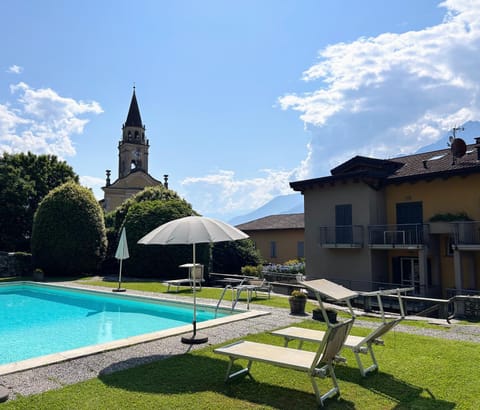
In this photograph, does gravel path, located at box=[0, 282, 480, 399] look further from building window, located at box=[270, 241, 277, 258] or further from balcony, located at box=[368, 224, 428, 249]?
building window, located at box=[270, 241, 277, 258]

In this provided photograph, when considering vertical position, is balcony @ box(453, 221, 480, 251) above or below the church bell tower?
below

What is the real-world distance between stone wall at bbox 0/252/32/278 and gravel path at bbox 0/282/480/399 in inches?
851

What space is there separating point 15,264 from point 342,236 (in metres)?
21.0

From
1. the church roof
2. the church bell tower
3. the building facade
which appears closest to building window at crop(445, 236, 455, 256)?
the building facade

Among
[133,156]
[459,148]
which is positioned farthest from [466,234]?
[133,156]

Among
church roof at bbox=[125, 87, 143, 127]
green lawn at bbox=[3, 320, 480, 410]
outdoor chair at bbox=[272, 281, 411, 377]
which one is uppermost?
church roof at bbox=[125, 87, 143, 127]

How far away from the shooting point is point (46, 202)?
994 inches

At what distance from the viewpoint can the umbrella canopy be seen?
22.9 ft

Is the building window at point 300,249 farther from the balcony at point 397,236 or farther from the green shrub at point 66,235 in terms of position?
the green shrub at point 66,235

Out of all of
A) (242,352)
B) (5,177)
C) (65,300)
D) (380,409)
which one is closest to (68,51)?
(65,300)

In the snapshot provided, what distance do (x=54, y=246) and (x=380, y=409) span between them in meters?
24.3

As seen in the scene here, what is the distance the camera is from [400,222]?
1989cm

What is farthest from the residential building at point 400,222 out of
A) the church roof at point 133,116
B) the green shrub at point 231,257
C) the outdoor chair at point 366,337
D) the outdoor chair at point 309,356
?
the church roof at point 133,116

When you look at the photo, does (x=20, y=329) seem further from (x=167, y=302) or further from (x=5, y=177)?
(x=5, y=177)
